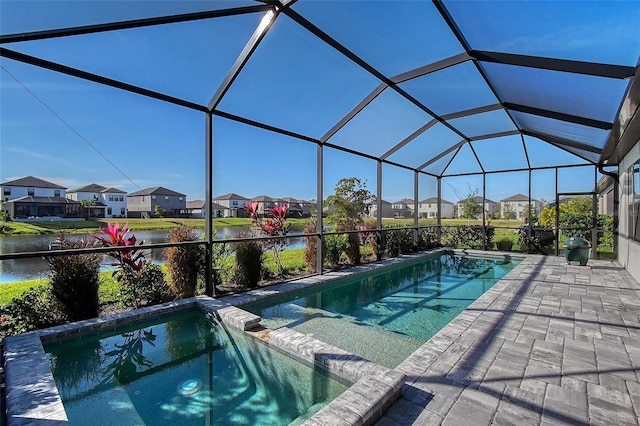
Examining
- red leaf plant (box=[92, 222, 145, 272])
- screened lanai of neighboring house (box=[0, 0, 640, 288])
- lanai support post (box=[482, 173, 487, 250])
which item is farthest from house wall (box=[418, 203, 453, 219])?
red leaf plant (box=[92, 222, 145, 272])

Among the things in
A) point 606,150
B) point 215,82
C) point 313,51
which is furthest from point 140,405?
point 606,150

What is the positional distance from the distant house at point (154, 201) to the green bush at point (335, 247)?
353 centimetres

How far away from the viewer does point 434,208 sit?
14.5 m

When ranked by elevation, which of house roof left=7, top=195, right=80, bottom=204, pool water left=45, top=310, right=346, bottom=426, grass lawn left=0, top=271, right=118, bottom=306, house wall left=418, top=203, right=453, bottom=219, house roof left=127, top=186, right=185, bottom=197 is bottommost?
pool water left=45, top=310, right=346, bottom=426

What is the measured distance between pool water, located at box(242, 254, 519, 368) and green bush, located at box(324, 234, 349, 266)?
948mm

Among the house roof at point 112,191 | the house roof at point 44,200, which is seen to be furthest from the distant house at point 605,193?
the house roof at point 44,200

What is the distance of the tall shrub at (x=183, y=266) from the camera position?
5020 millimetres

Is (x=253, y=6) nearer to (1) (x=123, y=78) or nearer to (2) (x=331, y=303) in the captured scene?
(1) (x=123, y=78)

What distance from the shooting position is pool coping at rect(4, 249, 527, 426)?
2.05 meters

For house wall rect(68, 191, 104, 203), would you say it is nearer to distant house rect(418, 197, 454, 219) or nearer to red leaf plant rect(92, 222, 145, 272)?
red leaf plant rect(92, 222, 145, 272)

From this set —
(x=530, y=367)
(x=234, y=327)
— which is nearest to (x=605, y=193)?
(x=530, y=367)

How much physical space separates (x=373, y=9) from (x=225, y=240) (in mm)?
3963

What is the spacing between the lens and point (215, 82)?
4.49 metres

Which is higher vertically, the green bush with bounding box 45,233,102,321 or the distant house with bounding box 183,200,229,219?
the distant house with bounding box 183,200,229,219
